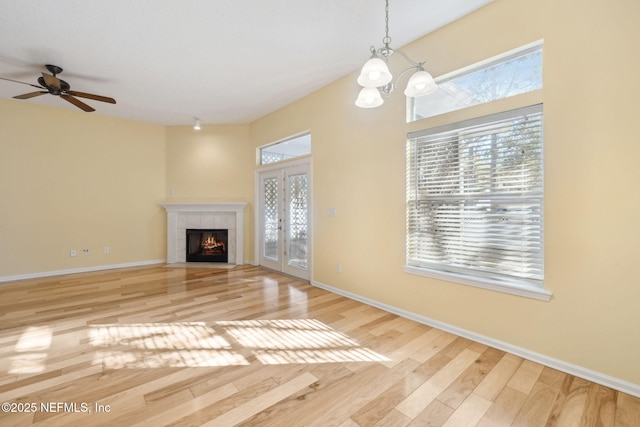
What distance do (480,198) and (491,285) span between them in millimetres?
794

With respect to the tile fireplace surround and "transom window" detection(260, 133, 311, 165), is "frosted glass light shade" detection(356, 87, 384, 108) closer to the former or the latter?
"transom window" detection(260, 133, 311, 165)

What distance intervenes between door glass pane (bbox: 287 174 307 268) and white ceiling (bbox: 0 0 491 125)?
1501 millimetres

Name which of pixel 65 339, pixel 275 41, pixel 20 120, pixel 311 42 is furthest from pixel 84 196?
pixel 311 42

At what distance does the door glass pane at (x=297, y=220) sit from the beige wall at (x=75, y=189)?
3.25 meters

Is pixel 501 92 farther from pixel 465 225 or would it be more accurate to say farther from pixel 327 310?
pixel 327 310

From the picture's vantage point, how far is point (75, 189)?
512 centimetres

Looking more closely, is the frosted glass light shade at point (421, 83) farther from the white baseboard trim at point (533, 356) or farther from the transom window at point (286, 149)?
the transom window at point (286, 149)

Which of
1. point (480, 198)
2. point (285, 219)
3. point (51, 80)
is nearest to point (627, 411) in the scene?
point (480, 198)

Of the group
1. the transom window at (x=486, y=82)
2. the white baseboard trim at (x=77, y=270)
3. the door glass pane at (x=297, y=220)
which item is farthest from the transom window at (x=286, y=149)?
the white baseboard trim at (x=77, y=270)

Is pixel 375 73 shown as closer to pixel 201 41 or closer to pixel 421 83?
pixel 421 83

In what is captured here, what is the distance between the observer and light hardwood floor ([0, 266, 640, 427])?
64.1 inches

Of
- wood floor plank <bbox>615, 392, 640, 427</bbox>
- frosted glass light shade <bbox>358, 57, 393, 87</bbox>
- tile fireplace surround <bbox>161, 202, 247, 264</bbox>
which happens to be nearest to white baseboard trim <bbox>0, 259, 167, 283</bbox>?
tile fireplace surround <bbox>161, 202, 247, 264</bbox>

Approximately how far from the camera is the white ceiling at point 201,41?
8.09ft

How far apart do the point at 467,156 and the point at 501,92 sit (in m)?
0.61
